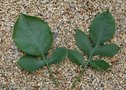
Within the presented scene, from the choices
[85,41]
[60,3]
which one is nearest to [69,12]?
[60,3]

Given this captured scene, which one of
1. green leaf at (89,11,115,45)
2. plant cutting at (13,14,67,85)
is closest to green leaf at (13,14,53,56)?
plant cutting at (13,14,67,85)

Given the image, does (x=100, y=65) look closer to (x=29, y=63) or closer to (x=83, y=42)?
(x=83, y=42)

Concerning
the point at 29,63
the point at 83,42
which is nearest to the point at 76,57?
the point at 83,42

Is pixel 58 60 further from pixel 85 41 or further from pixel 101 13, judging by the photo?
pixel 101 13

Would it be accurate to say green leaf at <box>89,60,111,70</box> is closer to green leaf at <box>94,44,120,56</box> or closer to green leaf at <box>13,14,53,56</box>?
green leaf at <box>94,44,120,56</box>

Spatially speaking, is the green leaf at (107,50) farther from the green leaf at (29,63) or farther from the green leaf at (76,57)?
the green leaf at (29,63)
